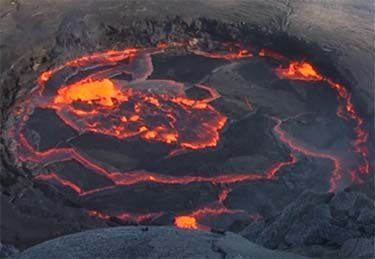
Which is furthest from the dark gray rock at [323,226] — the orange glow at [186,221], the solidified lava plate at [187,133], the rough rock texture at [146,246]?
the solidified lava plate at [187,133]

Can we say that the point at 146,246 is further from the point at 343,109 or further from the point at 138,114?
the point at 343,109

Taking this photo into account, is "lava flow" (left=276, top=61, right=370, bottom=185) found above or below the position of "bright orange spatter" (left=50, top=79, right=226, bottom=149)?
above

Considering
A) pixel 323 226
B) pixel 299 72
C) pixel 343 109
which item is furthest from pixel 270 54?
pixel 323 226

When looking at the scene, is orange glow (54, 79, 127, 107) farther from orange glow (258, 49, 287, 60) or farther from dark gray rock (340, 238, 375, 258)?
dark gray rock (340, 238, 375, 258)

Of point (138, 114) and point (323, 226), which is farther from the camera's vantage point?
point (138, 114)

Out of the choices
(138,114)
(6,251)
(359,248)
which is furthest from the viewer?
(138,114)

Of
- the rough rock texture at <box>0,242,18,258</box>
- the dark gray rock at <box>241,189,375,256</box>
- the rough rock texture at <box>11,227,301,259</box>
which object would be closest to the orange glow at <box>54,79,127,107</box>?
the rough rock texture at <box>0,242,18,258</box>

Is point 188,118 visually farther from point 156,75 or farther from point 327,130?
point 327,130
